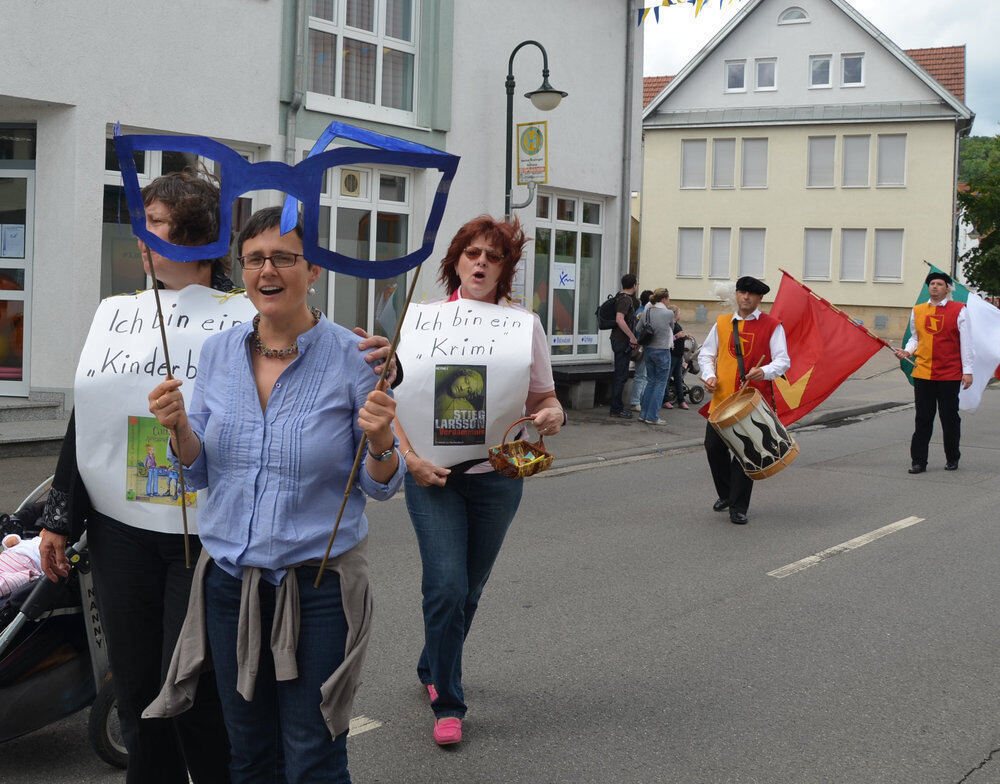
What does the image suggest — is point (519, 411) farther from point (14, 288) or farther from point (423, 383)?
point (14, 288)

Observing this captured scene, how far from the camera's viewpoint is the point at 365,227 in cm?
1427

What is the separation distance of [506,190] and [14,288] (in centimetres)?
603

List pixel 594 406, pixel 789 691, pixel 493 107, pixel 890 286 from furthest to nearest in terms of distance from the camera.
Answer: pixel 890 286 → pixel 594 406 → pixel 493 107 → pixel 789 691

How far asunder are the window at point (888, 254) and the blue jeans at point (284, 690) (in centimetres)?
3823

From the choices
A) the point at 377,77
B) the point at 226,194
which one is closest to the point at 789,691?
the point at 226,194

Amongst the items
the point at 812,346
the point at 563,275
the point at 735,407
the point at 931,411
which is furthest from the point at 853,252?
the point at 735,407

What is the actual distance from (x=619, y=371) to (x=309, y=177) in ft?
44.5

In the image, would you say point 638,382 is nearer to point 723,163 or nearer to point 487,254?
point 487,254

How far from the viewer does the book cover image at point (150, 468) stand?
288 cm

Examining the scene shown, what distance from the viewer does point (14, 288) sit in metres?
11.9

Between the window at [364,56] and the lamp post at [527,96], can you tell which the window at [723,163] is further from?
the window at [364,56]

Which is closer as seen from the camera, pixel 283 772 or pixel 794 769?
pixel 283 772

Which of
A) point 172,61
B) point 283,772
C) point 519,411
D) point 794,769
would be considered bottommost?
point 794,769

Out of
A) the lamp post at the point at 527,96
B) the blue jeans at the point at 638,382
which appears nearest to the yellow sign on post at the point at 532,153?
the lamp post at the point at 527,96
